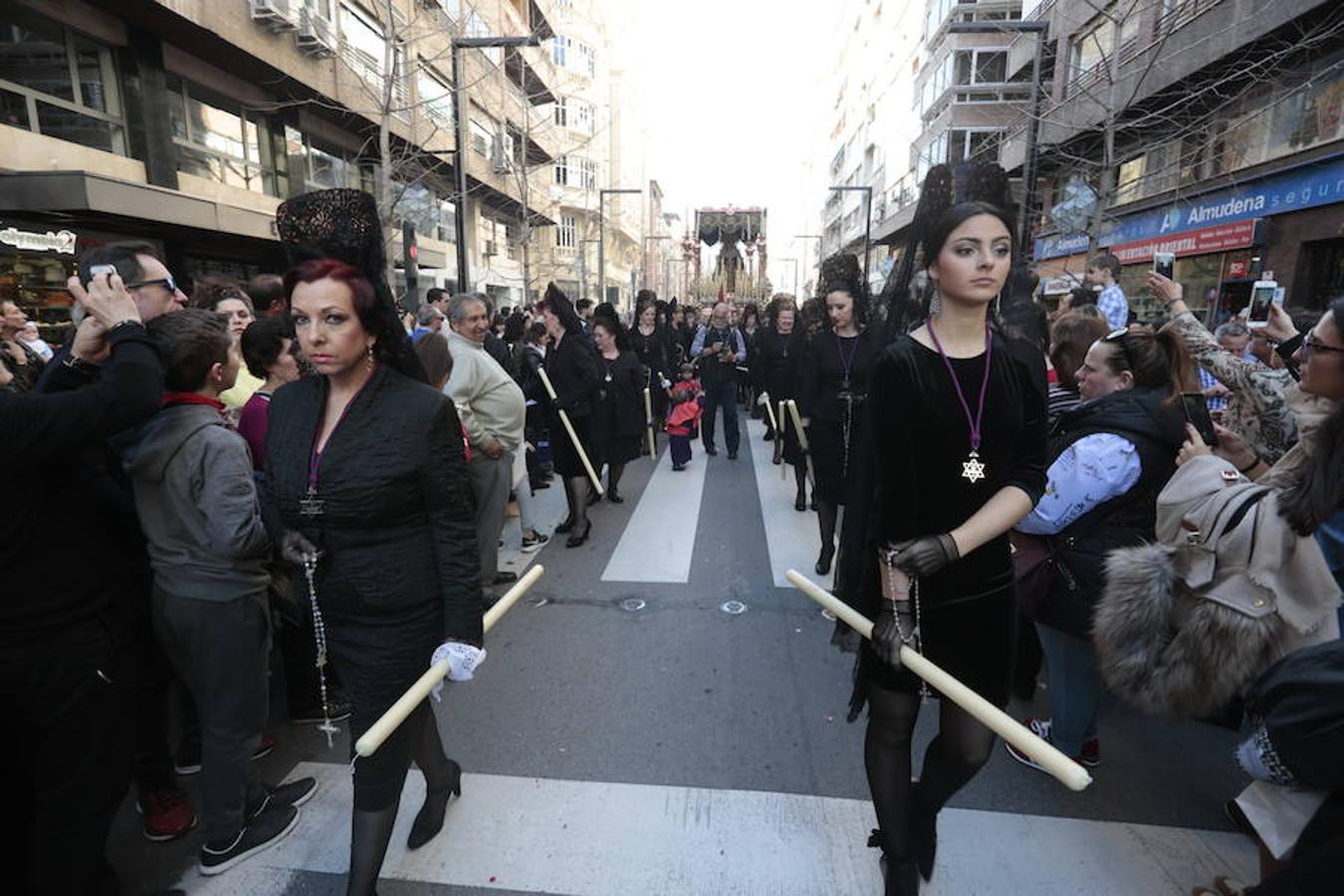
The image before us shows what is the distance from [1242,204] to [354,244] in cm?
1853

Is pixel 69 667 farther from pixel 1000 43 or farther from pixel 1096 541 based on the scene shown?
pixel 1000 43

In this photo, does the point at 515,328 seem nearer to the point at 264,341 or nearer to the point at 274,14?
the point at 264,341

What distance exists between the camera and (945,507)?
199cm

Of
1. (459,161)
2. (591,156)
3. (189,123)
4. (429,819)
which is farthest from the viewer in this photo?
(591,156)

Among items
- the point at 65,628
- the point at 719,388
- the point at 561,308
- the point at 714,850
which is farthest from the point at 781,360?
the point at 65,628

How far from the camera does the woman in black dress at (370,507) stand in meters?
1.91

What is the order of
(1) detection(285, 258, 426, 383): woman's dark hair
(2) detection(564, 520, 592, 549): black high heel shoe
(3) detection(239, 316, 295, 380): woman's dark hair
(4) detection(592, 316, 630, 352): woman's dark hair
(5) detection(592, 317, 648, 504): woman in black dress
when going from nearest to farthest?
1. (1) detection(285, 258, 426, 383): woman's dark hair
2. (3) detection(239, 316, 295, 380): woman's dark hair
3. (2) detection(564, 520, 592, 549): black high heel shoe
4. (5) detection(592, 317, 648, 504): woman in black dress
5. (4) detection(592, 316, 630, 352): woman's dark hair

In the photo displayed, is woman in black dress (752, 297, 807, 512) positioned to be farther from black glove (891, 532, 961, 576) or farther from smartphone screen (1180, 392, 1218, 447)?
black glove (891, 532, 961, 576)

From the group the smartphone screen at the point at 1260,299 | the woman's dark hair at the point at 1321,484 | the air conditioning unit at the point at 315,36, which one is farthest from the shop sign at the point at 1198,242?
the air conditioning unit at the point at 315,36

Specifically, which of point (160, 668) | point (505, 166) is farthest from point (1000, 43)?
point (160, 668)

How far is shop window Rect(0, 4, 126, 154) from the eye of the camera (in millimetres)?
9391

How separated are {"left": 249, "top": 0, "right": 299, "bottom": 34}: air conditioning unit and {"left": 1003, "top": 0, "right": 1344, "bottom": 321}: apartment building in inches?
549

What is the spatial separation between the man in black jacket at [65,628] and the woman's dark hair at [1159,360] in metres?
3.52

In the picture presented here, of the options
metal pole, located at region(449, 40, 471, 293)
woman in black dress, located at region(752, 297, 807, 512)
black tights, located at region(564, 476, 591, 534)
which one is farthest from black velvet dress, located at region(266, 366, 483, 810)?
metal pole, located at region(449, 40, 471, 293)
